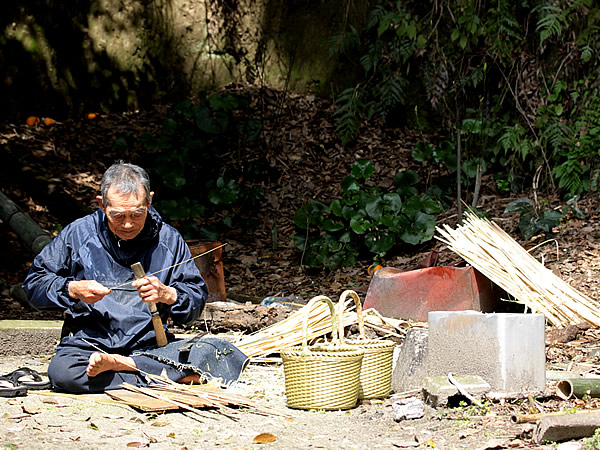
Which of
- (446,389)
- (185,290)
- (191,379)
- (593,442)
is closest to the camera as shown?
(593,442)

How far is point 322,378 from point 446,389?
0.54 meters

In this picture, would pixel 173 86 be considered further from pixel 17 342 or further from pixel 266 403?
pixel 266 403

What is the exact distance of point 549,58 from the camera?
793 centimetres

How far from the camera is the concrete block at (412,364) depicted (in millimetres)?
3377

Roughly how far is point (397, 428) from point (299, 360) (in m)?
0.52

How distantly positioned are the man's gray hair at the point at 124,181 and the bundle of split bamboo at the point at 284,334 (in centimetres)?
143

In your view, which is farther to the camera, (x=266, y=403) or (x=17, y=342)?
(x=17, y=342)

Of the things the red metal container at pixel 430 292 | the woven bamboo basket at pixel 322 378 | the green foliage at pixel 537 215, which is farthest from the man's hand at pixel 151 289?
the green foliage at pixel 537 215

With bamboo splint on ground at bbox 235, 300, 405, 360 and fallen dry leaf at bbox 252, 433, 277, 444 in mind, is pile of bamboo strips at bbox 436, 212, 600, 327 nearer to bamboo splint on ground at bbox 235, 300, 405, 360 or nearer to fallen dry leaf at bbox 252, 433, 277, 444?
bamboo splint on ground at bbox 235, 300, 405, 360

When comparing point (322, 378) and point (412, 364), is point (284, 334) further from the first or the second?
point (322, 378)

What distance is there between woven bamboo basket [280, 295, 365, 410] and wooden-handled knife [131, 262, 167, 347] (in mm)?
607

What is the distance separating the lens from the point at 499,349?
123 inches

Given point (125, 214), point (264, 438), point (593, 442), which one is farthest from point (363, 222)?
point (593, 442)

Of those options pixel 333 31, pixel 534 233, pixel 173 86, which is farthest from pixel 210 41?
pixel 534 233
